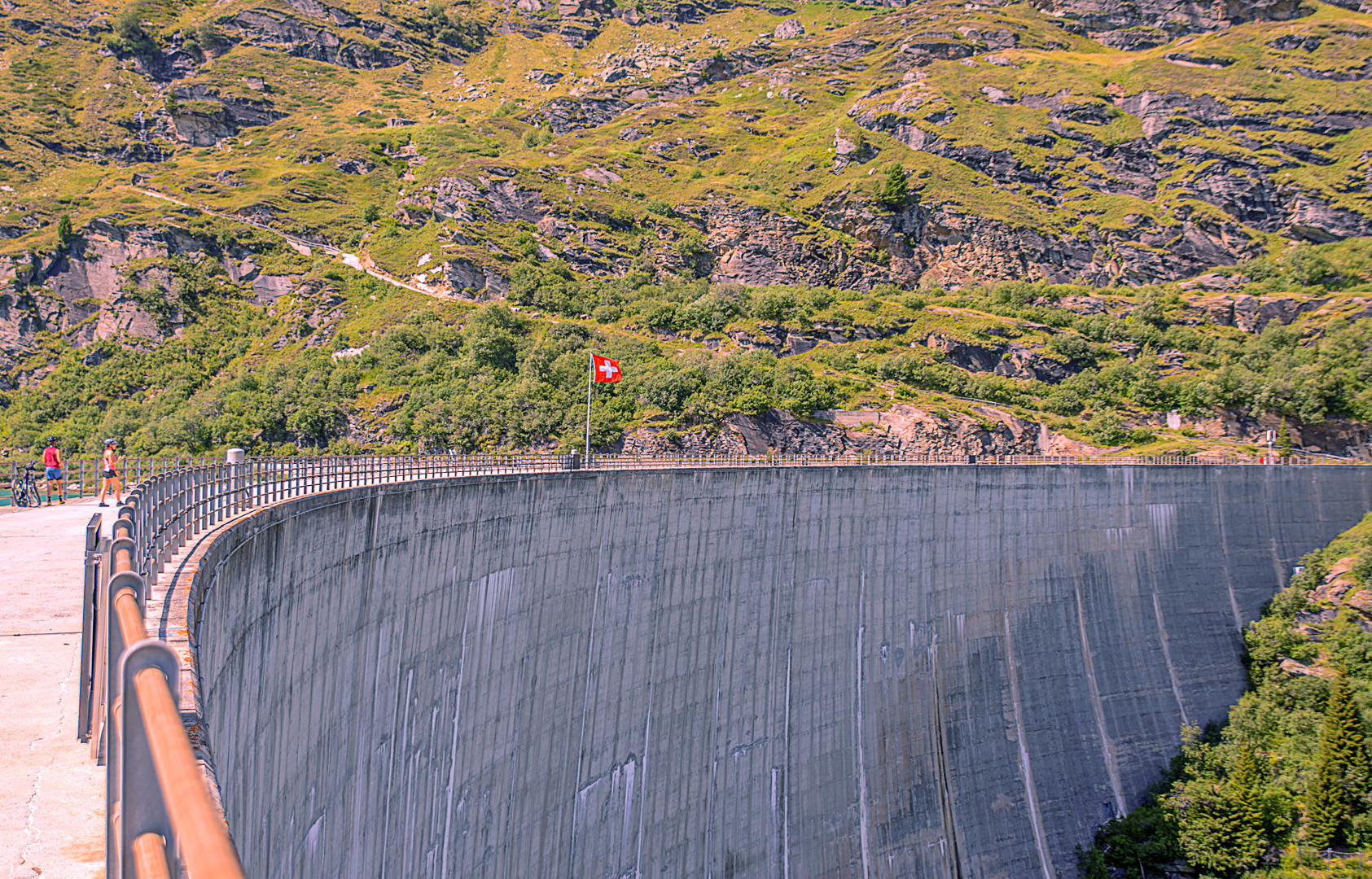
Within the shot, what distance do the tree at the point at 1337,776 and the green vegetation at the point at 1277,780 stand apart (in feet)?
0.13

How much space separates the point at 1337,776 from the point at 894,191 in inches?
3042

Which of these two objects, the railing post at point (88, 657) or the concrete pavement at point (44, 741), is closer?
the concrete pavement at point (44, 741)

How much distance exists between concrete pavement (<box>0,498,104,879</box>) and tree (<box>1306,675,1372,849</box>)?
46.0m

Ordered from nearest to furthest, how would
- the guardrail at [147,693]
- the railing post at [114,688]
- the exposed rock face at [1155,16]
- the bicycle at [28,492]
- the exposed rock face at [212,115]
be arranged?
the guardrail at [147,693], the railing post at [114,688], the bicycle at [28,492], the exposed rock face at [1155,16], the exposed rock face at [212,115]

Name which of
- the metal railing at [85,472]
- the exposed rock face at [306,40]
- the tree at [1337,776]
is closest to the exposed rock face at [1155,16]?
the exposed rock face at [306,40]

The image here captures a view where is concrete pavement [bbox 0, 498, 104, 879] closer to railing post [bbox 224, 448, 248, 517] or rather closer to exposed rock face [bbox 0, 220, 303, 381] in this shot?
railing post [bbox 224, 448, 248, 517]

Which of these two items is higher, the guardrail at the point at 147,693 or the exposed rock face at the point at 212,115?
the exposed rock face at the point at 212,115

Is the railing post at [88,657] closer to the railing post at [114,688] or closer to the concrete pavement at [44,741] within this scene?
the concrete pavement at [44,741]

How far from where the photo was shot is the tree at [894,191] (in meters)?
104

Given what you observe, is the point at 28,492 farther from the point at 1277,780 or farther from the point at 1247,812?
the point at 1277,780

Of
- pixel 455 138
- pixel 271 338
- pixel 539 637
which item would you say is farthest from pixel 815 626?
pixel 455 138

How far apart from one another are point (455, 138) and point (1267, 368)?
110740mm

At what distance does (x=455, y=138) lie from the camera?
456 feet

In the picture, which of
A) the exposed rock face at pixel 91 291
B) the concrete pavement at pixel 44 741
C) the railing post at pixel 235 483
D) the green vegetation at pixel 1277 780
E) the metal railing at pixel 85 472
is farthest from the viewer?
the exposed rock face at pixel 91 291
